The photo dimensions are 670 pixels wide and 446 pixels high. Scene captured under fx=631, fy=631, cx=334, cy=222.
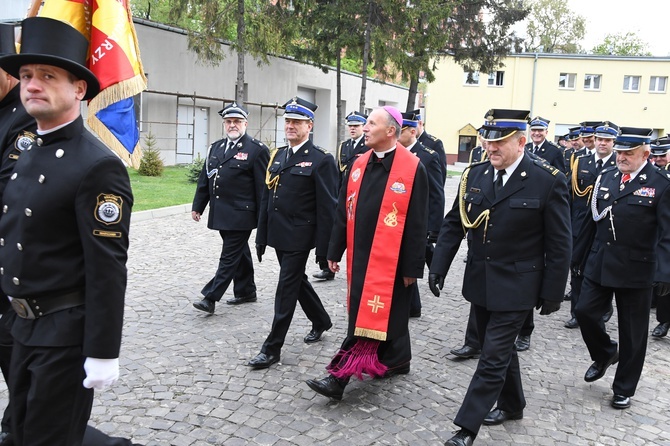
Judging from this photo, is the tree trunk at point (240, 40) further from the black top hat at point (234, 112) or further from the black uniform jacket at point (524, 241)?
the black uniform jacket at point (524, 241)

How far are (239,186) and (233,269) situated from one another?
91 centimetres

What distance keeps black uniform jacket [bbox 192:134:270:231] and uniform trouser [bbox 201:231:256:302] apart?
0.42ft

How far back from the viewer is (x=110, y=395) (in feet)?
14.9

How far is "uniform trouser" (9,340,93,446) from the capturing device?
2.54 metres

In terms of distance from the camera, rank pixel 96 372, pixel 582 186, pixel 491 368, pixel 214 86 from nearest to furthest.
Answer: pixel 96 372
pixel 491 368
pixel 582 186
pixel 214 86

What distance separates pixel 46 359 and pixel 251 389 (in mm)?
2393

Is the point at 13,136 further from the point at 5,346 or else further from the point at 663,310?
the point at 663,310

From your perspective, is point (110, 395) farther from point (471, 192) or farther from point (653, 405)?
point (653, 405)

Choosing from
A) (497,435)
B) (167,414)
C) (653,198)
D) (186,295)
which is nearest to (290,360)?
(167,414)

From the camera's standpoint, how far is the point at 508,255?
422 centimetres

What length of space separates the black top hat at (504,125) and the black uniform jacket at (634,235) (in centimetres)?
148

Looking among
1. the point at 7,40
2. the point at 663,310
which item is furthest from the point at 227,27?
the point at 7,40

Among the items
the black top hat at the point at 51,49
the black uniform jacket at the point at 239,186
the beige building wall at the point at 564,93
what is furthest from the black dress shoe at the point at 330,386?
the beige building wall at the point at 564,93

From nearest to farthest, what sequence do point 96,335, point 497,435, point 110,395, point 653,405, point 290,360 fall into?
point 96,335 → point 497,435 → point 110,395 → point 653,405 → point 290,360
